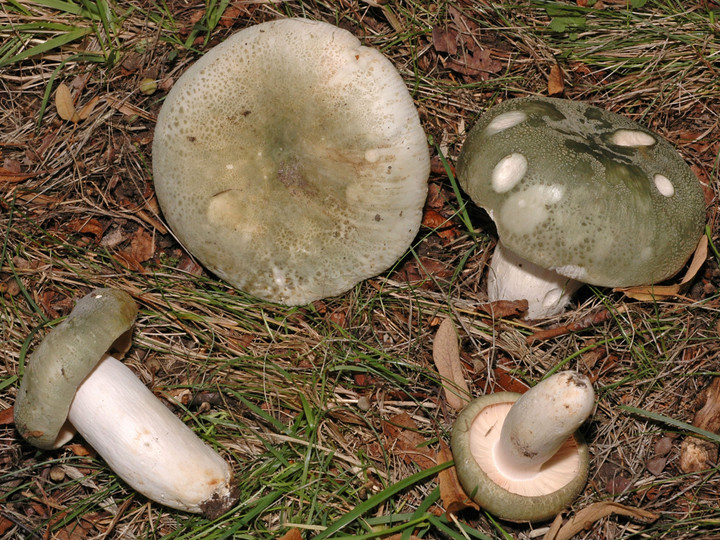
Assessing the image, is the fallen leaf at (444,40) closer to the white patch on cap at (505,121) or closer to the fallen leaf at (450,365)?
the white patch on cap at (505,121)

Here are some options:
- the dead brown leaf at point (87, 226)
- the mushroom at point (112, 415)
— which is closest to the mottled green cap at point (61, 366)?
the mushroom at point (112, 415)

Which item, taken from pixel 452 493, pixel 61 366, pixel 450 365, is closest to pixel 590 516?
pixel 452 493

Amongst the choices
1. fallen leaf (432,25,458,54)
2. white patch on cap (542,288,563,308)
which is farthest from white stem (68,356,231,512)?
fallen leaf (432,25,458,54)

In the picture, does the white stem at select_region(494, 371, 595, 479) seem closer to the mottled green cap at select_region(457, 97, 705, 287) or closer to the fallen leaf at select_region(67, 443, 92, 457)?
the mottled green cap at select_region(457, 97, 705, 287)

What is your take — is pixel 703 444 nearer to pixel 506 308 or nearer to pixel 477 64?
pixel 506 308

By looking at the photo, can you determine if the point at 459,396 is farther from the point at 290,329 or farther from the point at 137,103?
the point at 137,103

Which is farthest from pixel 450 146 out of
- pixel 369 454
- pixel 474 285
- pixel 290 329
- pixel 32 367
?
pixel 32 367
